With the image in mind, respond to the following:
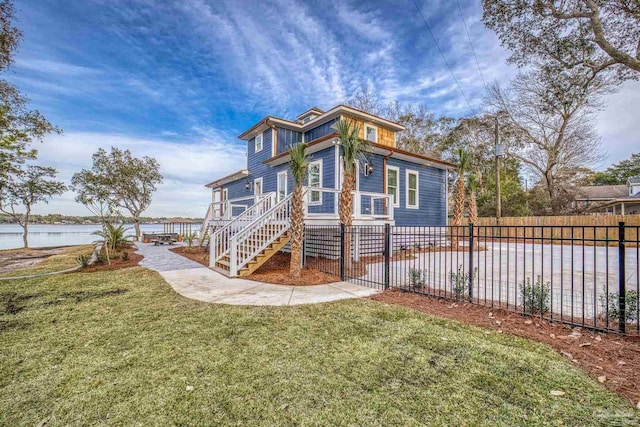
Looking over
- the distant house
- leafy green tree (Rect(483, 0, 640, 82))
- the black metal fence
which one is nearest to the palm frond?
the black metal fence

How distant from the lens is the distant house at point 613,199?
24.2 m

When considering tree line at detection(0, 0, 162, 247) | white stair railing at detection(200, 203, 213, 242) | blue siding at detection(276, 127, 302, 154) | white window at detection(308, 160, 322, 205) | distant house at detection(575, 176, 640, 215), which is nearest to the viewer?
tree line at detection(0, 0, 162, 247)

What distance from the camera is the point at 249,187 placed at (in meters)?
16.9

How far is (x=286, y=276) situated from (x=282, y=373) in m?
4.52

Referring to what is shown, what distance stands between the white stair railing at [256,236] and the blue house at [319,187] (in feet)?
0.09

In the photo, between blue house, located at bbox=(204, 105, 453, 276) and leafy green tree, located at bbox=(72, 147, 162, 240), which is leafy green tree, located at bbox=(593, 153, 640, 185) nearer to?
blue house, located at bbox=(204, 105, 453, 276)

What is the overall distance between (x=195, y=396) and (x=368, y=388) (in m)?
1.47

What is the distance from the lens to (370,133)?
1437 centimetres

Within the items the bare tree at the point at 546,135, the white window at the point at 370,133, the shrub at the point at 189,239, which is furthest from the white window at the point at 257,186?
the bare tree at the point at 546,135

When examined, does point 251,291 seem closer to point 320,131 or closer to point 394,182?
point 394,182

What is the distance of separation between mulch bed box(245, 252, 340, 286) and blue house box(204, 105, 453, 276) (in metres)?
0.44

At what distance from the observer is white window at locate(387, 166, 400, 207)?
1284cm

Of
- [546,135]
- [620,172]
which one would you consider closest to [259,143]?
[546,135]

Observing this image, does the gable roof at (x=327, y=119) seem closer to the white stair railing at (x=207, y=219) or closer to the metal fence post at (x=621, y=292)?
the white stair railing at (x=207, y=219)
